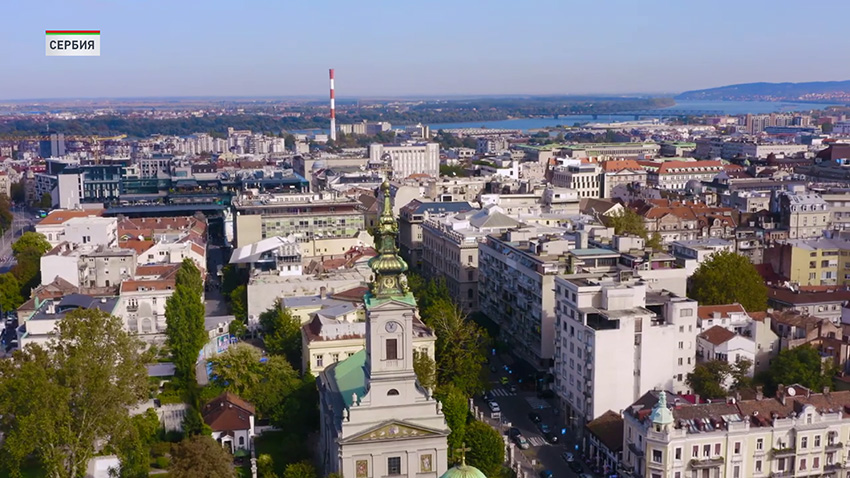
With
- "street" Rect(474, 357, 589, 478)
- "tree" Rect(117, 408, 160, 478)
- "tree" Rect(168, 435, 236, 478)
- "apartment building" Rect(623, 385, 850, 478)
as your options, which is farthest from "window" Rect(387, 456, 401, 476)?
"tree" Rect(117, 408, 160, 478)

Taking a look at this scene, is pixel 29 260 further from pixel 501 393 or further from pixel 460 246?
pixel 501 393

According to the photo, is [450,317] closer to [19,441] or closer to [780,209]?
[19,441]

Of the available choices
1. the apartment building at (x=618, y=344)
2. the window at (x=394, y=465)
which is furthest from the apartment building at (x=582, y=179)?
the window at (x=394, y=465)

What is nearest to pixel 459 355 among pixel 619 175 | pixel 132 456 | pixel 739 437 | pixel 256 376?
pixel 256 376

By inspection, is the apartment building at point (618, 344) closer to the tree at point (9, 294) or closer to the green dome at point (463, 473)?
the green dome at point (463, 473)

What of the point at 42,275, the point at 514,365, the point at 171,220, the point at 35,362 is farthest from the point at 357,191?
the point at 35,362

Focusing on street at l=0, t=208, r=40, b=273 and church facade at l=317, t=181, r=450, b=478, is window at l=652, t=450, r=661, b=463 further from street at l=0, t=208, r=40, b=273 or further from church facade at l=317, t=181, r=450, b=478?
street at l=0, t=208, r=40, b=273
